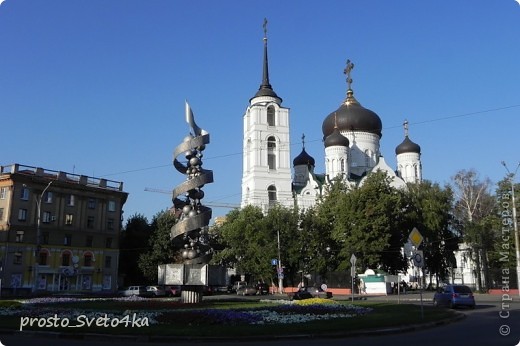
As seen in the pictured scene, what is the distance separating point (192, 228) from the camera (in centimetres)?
2475

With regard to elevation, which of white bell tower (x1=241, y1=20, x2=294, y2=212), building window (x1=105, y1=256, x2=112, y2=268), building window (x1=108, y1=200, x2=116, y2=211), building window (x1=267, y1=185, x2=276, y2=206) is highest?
white bell tower (x1=241, y1=20, x2=294, y2=212)

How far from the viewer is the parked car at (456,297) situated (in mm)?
27375

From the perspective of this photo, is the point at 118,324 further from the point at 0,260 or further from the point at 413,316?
the point at 0,260

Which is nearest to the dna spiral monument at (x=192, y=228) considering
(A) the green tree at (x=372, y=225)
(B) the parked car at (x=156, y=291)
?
(B) the parked car at (x=156, y=291)

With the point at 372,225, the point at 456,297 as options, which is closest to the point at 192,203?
the point at 456,297

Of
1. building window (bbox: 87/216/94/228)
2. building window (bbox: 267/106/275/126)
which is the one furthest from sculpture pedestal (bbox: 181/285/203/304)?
building window (bbox: 267/106/275/126)

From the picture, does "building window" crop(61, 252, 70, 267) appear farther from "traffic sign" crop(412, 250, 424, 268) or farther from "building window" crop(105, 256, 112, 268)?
"traffic sign" crop(412, 250, 424, 268)

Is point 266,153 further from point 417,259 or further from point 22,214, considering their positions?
point 417,259

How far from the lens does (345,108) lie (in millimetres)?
87562

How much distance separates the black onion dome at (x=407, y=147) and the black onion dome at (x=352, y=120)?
158 inches

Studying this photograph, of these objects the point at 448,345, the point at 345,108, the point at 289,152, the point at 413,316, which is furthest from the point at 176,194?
the point at 345,108

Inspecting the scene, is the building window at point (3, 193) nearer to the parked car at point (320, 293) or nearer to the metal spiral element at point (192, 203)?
the parked car at point (320, 293)

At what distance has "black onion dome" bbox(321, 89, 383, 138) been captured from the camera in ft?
283

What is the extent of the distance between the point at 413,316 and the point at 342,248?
120 feet
